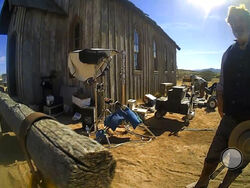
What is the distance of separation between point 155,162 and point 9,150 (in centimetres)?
323

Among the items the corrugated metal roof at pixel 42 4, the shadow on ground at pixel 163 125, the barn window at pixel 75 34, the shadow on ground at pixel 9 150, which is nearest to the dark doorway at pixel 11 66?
the corrugated metal roof at pixel 42 4

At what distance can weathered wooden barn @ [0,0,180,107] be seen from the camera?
877cm

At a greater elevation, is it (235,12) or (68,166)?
(235,12)

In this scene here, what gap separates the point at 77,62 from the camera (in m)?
6.55

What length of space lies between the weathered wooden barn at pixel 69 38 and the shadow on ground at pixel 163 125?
1893mm

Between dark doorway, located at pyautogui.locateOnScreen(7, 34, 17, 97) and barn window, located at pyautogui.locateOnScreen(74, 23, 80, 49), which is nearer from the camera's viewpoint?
barn window, located at pyautogui.locateOnScreen(74, 23, 80, 49)

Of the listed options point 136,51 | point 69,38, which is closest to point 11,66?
point 69,38

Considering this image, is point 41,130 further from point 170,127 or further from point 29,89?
point 29,89

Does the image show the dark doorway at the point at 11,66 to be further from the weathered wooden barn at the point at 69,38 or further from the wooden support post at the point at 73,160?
the wooden support post at the point at 73,160

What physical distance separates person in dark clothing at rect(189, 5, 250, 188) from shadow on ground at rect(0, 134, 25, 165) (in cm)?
357

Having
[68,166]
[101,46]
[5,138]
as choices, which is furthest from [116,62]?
[68,166]

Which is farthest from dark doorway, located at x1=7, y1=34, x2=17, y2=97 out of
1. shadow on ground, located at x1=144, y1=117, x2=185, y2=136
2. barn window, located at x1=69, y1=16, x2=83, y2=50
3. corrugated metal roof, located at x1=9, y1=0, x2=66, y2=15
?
shadow on ground, located at x1=144, y1=117, x2=185, y2=136

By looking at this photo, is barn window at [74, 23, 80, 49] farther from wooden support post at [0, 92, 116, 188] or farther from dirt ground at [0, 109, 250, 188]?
wooden support post at [0, 92, 116, 188]

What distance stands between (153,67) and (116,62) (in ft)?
15.0
